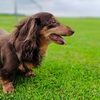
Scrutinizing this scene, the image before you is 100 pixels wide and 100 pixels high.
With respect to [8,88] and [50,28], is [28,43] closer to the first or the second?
[50,28]

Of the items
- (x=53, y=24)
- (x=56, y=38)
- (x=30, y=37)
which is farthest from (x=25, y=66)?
(x=53, y=24)

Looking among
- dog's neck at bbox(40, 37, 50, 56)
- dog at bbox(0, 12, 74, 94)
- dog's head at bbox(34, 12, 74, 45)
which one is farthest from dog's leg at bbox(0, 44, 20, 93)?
dog's head at bbox(34, 12, 74, 45)

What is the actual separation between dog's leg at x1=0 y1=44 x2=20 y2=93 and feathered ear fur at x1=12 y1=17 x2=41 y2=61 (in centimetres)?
13

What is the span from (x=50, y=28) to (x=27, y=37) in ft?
1.24

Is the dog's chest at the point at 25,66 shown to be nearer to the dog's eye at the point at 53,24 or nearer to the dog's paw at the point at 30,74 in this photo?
the dog's paw at the point at 30,74

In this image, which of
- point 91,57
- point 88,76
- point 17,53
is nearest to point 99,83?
point 88,76

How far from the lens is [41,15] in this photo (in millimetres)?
4453

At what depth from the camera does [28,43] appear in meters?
4.29

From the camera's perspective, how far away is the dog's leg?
175 inches

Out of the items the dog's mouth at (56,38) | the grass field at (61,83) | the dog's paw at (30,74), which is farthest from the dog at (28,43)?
the dog's paw at (30,74)

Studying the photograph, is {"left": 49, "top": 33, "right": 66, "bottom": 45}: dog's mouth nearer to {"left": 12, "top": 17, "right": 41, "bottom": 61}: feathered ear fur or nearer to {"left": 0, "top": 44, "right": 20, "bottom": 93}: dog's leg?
{"left": 12, "top": 17, "right": 41, "bottom": 61}: feathered ear fur

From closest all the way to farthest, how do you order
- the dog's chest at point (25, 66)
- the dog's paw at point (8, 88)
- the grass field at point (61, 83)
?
1. the grass field at point (61, 83)
2. the dog's paw at point (8, 88)
3. the dog's chest at point (25, 66)

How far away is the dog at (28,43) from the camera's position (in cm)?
433

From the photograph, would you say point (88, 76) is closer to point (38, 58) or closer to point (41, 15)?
point (38, 58)
